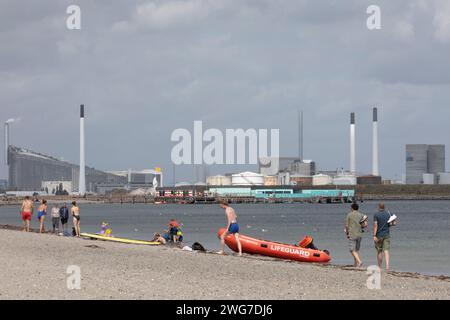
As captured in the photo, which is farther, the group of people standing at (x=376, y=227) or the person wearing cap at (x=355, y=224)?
the person wearing cap at (x=355, y=224)

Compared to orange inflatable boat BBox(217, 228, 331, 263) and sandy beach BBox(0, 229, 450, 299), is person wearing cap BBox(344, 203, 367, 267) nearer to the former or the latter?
sandy beach BBox(0, 229, 450, 299)

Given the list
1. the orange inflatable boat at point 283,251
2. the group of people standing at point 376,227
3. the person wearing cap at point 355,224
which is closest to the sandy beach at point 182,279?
the group of people standing at point 376,227

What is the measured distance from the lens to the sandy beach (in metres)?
19.9

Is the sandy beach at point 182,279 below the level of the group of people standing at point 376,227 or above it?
below

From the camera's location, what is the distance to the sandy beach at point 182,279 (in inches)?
784

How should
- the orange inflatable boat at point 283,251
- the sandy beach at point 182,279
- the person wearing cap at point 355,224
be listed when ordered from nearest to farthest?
the sandy beach at point 182,279
the person wearing cap at point 355,224
the orange inflatable boat at point 283,251

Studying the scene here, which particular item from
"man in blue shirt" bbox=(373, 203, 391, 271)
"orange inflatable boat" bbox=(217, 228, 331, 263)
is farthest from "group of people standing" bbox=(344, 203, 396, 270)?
"orange inflatable boat" bbox=(217, 228, 331, 263)

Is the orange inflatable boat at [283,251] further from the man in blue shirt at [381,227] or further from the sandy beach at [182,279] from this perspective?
the man in blue shirt at [381,227]

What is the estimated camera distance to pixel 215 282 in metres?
22.0
